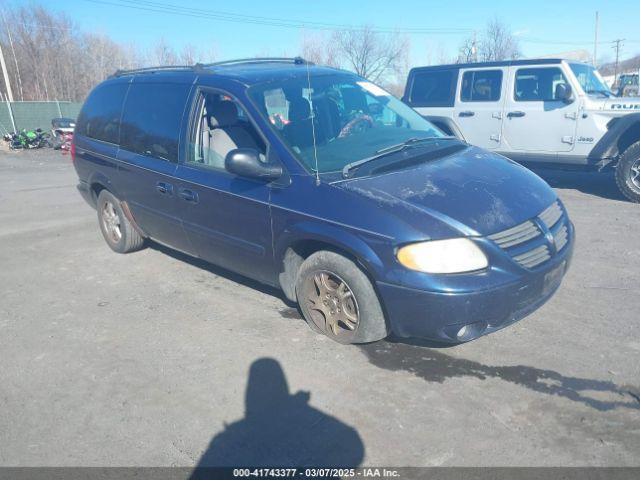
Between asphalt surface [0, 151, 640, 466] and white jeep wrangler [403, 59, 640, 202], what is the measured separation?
3148mm

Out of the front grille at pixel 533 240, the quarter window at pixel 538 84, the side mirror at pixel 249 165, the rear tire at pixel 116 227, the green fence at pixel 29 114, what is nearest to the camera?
the front grille at pixel 533 240

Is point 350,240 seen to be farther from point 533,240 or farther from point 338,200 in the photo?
point 533,240

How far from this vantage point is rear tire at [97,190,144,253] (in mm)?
5551

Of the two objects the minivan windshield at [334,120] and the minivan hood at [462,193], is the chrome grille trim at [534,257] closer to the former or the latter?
the minivan hood at [462,193]

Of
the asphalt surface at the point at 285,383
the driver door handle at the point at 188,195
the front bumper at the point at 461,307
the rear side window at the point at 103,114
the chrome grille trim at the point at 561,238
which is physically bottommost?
the asphalt surface at the point at 285,383

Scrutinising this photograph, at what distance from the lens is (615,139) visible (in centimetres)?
727

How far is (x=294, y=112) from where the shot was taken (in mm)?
3918

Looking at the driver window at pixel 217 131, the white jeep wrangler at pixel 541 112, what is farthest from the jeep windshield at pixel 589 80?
the driver window at pixel 217 131

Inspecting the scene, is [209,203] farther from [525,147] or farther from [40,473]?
[525,147]

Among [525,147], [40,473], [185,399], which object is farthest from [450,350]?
[525,147]

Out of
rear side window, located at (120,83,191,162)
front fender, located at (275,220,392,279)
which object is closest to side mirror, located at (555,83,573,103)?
rear side window, located at (120,83,191,162)

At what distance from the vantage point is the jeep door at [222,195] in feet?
12.3

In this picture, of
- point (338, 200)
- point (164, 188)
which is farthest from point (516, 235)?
point (164, 188)

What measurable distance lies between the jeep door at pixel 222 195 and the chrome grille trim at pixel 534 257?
171 centimetres
